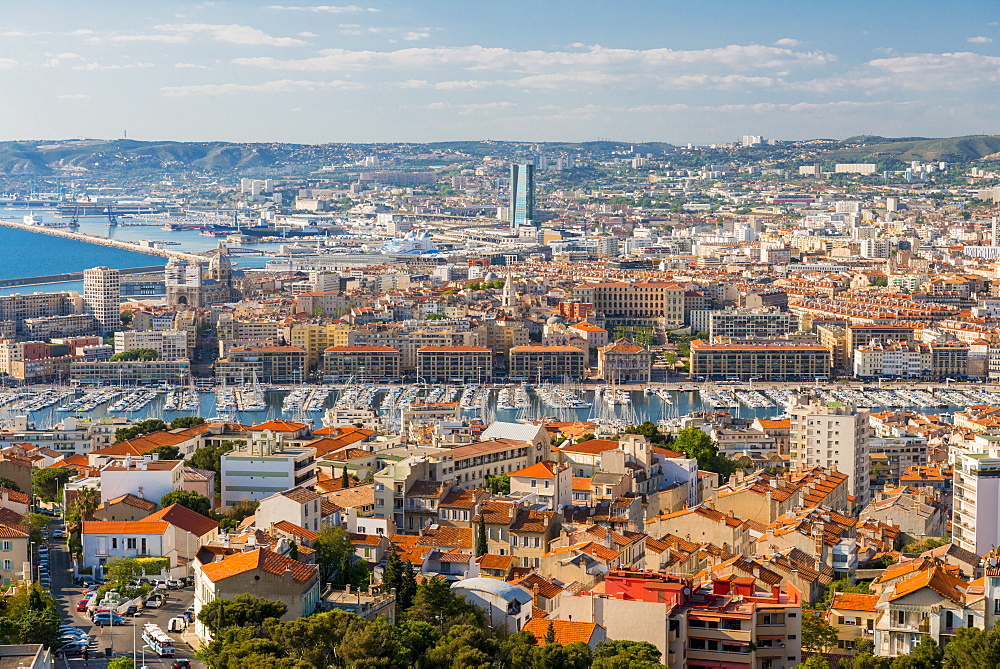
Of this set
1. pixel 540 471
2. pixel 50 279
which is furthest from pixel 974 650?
pixel 50 279

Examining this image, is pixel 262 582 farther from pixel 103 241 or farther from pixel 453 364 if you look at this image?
pixel 103 241

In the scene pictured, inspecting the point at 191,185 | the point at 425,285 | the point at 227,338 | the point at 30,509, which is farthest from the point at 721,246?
the point at 191,185

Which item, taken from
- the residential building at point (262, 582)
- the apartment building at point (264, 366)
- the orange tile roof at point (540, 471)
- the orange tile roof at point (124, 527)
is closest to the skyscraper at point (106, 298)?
the apartment building at point (264, 366)

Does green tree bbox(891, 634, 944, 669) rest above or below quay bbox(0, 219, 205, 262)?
above

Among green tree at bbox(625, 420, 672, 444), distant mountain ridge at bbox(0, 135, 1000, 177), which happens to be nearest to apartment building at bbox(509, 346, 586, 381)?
green tree at bbox(625, 420, 672, 444)

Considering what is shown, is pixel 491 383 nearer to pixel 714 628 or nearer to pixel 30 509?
pixel 30 509

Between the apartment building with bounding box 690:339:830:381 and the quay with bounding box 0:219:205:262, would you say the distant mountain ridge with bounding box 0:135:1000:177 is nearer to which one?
the quay with bounding box 0:219:205:262
